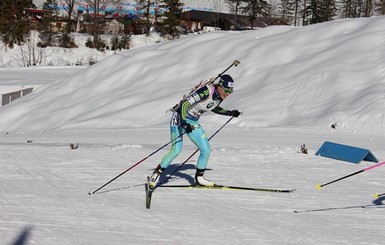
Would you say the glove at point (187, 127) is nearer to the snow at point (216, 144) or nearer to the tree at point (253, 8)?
the snow at point (216, 144)

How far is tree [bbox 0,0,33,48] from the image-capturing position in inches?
1845

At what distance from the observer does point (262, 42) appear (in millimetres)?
21766

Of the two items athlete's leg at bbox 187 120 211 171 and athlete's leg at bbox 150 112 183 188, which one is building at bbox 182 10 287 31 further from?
athlete's leg at bbox 187 120 211 171

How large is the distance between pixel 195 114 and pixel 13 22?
4516 cm

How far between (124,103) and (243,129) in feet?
18.4

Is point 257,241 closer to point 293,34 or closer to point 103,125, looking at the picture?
point 103,125

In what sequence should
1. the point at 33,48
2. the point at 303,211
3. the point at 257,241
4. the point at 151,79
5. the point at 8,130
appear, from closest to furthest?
the point at 257,241
the point at 303,211
the point at 8,130
the point at 151,79
the point at 33,48

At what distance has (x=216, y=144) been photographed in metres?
11.7

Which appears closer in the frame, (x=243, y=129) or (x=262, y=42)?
(x=243, y=129)

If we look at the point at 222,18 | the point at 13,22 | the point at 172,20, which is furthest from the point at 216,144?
the point at 222,18

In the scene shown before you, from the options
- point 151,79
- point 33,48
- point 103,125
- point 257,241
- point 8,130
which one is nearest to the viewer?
point 257,241

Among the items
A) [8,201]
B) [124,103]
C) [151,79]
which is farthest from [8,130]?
[8,201]

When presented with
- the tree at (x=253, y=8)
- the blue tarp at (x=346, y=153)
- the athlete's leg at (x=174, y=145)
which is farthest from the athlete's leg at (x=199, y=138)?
the tree at (x=253, y=8)

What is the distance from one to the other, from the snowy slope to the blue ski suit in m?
6.83
